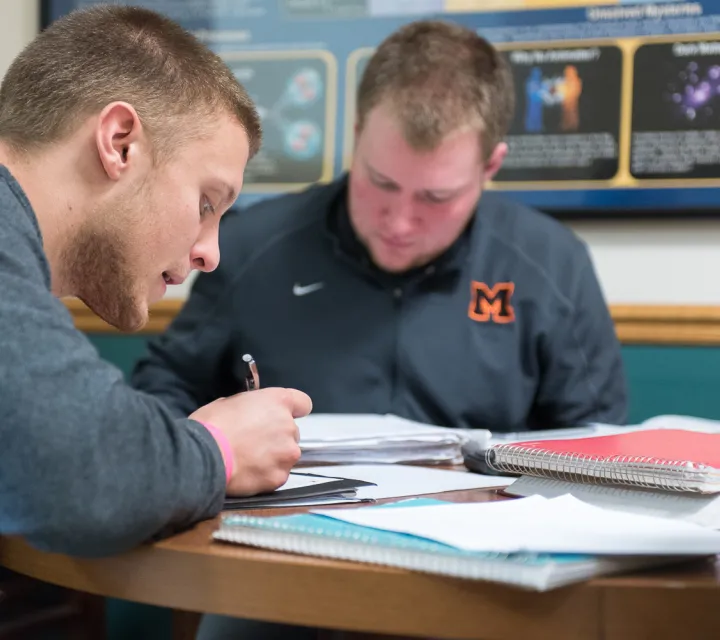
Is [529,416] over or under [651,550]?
under

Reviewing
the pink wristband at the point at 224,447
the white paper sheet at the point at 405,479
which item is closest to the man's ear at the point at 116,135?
the pink wristband at the point at 224,447

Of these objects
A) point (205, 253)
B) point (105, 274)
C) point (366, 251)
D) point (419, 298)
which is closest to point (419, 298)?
point (419, 298)

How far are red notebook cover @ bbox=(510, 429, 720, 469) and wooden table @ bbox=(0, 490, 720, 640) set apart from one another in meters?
0.23

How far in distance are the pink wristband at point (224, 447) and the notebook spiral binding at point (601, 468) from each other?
1.01 ft

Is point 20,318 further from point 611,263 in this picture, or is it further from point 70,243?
point 611,263

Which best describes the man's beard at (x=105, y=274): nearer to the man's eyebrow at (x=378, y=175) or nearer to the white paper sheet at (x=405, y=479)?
the white paper sheet at (x=405, y=479)

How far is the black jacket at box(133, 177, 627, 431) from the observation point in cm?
163

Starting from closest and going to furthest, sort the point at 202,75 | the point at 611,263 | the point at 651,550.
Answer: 1. the point at 651,550
2. the point at 202,75
3. the point at 611,263

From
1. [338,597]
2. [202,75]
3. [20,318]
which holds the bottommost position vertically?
[338,597]

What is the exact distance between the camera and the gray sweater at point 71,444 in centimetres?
65

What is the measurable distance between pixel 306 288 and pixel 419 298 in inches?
8.3

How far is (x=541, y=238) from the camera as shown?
5.68 feet

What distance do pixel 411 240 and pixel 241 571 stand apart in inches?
39.0

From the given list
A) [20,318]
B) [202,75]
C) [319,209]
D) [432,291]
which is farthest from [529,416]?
[20,318]
